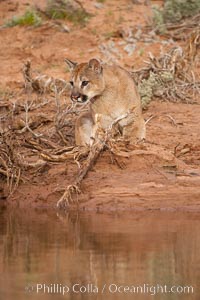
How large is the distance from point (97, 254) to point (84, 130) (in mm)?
3301

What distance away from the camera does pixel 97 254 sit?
11531 millimetres

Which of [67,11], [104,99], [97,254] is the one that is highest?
[104,99]

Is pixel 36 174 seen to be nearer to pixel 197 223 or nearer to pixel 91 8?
pixel 197 223

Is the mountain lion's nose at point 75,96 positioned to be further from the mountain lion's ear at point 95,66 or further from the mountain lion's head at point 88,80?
the mountain lion's ear at point 95,66

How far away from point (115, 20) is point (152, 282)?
1130 centimetres

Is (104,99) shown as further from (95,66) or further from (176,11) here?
(176,11)

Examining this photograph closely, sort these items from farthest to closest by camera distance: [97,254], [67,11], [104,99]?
[67,11] → [104,99] → [97,254]

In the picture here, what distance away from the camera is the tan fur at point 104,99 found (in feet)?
46.1

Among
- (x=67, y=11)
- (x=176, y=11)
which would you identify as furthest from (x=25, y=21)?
(x=176, y=11)

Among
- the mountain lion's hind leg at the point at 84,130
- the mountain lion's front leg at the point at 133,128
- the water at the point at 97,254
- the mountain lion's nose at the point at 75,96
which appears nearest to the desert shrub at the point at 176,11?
the mountain lion's front leg at the point at 133,128

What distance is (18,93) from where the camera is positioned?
1834cm

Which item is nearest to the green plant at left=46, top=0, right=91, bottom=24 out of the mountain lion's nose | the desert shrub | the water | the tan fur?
the desert shrub

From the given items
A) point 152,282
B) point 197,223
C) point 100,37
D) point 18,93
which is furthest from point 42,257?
point 100,37

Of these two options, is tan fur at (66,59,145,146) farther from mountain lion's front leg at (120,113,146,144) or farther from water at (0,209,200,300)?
water at (0,209,200,300)
